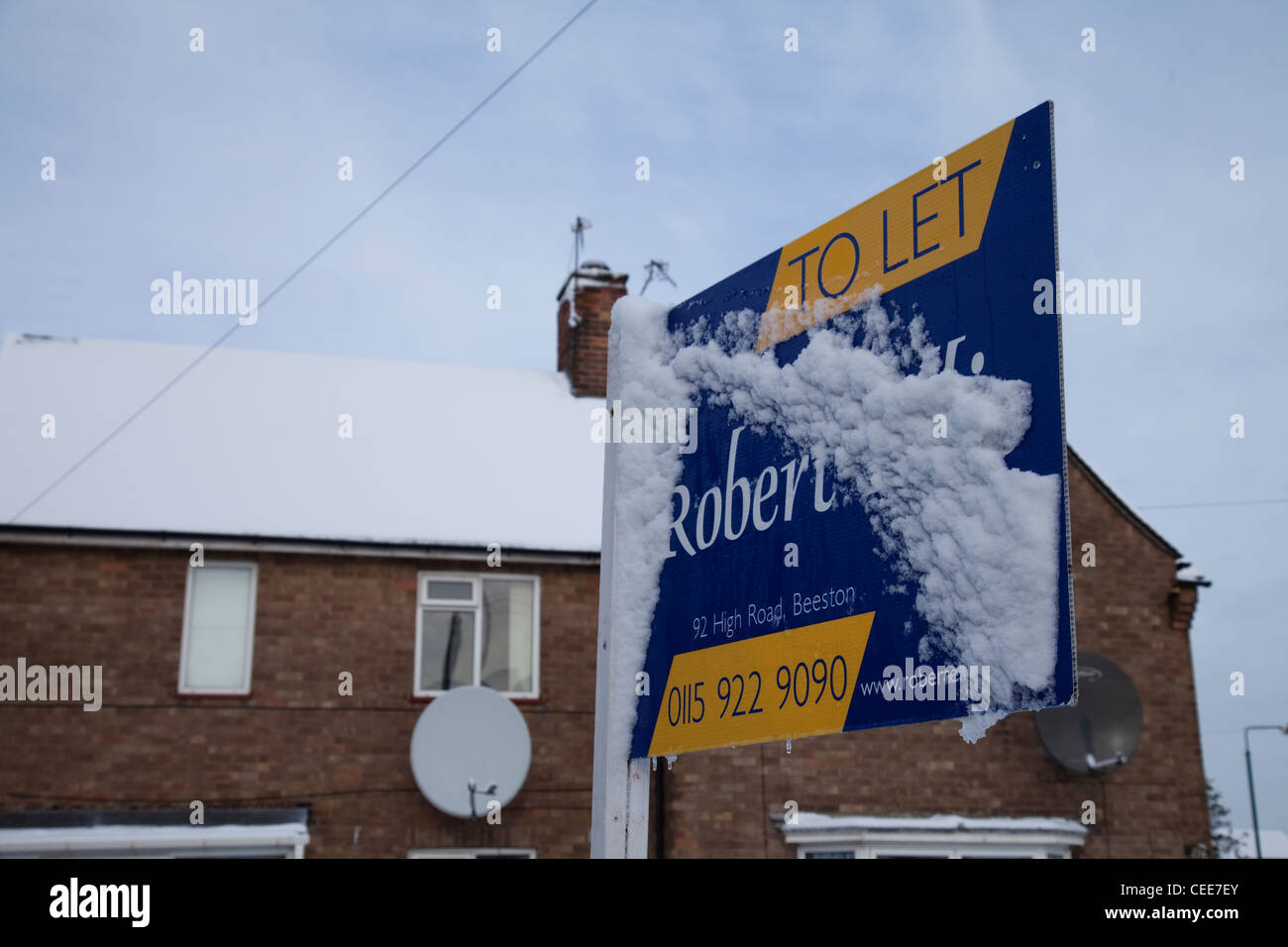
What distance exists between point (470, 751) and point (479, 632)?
161 centimetres

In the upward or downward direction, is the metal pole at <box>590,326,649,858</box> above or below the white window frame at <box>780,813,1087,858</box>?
above

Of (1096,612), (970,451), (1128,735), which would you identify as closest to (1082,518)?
(1096,612)

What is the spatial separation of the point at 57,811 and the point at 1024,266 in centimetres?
1185

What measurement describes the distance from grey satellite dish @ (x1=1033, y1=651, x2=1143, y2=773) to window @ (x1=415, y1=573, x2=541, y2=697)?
575 cm

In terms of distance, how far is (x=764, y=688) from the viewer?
4.08 meters

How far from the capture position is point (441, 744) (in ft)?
42.4

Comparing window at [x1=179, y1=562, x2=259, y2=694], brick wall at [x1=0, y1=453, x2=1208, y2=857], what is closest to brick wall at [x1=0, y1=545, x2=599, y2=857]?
brick wall at [x1=0, y1=453, x2=1208, y2=857]

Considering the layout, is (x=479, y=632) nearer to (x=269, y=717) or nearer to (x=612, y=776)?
(x=269, y=717)

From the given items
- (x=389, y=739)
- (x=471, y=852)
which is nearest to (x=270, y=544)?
(x=389, y=739)

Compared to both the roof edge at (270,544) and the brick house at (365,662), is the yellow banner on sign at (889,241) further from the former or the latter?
the roof edge at (270,544)

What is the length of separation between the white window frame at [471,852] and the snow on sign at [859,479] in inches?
369

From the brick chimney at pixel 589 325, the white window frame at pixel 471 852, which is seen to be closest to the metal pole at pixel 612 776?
the white window frame at pixel 471 852

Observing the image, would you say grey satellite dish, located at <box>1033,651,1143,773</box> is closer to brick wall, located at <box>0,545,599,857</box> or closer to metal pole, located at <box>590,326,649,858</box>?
brick wall, located at <box>0,545,599,857</box>

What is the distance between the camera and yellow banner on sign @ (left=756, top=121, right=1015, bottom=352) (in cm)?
376
